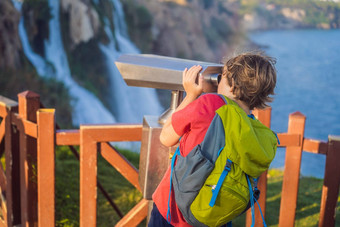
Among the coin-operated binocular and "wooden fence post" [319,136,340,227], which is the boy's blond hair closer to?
the coin-operated binocular

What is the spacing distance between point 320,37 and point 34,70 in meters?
14.9

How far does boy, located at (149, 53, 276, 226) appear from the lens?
144 centimetres

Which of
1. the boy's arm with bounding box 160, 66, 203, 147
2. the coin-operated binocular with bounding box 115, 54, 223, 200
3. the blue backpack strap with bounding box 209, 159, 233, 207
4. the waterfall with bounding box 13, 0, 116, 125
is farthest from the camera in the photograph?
the waterfall with bounding box 13, 0, 116, 125

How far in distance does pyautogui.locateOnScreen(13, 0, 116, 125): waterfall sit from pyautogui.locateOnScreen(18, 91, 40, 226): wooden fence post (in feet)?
22.3

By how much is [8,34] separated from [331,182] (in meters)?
6.42

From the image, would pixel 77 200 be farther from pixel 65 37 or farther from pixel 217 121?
pixel 65 37

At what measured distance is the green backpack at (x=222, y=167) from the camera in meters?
1.39

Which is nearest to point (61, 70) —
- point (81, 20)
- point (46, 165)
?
point (81, 20)

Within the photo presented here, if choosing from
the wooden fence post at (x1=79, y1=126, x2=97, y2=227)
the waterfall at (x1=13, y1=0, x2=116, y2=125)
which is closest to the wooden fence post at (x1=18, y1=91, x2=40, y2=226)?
the wooden fence post at (x1=79, y1=126, x2=97, y2=227)

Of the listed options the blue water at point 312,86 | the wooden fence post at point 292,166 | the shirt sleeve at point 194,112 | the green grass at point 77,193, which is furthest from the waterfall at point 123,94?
the shirt sleeve at point 194,112

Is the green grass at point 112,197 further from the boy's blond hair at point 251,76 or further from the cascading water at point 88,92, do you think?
the cascading water at point 88,92

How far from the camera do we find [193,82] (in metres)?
1.51

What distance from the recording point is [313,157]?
14.0 m

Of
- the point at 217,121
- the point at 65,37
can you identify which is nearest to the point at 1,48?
the point at 65,37
